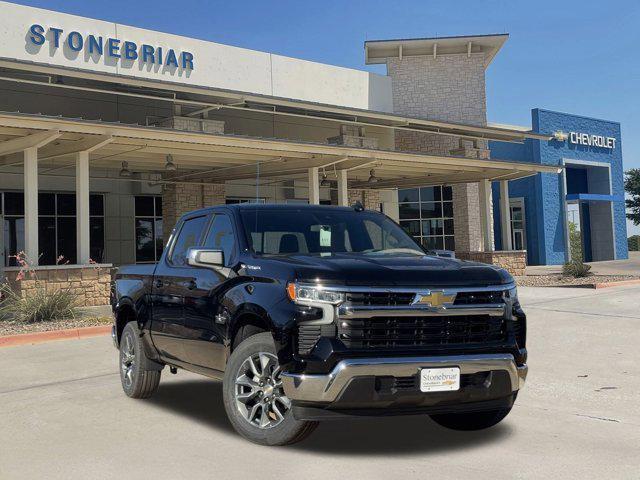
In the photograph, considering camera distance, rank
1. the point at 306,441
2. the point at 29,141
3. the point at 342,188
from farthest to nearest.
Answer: the point at 342,188, the point at 29,141, the point at 306,441

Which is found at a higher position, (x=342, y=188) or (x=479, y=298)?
(x=342, y=188)

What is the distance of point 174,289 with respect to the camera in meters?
6.59

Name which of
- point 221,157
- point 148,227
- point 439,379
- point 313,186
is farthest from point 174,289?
point 148,227

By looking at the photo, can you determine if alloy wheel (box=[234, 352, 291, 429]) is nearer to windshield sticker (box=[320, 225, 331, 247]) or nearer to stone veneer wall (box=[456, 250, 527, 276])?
windshield sticker (box=[320, 225, 331, 247])

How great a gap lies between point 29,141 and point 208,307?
1232 cm

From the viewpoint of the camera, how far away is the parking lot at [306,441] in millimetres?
4871

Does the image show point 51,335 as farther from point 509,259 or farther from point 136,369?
point 509,259

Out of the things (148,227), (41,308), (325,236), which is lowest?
(41,308)

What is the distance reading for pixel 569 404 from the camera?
6902 millimetres

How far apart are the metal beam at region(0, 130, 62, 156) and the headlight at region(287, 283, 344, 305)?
12.3 m

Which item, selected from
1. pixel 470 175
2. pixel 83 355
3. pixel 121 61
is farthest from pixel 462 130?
pixel 83 355

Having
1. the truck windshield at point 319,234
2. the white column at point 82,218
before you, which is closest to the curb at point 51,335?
the white column at point 82,218

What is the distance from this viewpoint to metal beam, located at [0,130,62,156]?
15.9 metres

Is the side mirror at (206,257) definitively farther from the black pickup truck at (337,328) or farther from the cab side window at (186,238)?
the cab side window at (186,238)
